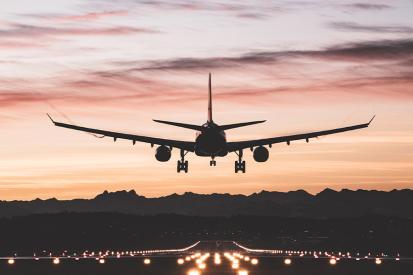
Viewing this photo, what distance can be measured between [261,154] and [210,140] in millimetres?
8708

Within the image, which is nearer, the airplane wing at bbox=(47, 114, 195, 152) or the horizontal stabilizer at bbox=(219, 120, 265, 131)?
the horizontal stabilizer at bbox=(219, 120, 265, 131)

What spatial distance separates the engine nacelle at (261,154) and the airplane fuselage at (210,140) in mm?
5625

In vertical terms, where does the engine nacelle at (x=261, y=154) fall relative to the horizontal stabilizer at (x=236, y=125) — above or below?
below

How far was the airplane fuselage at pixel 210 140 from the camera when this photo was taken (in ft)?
333

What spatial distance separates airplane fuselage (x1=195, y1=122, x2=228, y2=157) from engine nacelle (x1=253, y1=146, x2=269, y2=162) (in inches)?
221

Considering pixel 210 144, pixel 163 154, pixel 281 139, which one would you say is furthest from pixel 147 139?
pixel 281 139

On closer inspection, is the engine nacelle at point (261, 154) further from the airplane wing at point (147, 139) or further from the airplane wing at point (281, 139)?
the airplane wing at point (147, 139)

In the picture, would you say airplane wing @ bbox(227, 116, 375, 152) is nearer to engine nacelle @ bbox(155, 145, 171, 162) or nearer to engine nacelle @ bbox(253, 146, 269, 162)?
engine nacelle @ bbox(253, 146, 269, 162)

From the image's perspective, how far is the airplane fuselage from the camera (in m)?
101

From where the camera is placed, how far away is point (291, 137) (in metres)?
109

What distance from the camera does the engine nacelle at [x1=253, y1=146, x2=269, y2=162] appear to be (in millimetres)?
107250

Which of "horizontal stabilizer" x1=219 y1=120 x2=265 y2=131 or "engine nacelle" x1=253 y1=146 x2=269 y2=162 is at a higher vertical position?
"horizontal stabilizer" x1=219 y1=120 x2=265 y2=131

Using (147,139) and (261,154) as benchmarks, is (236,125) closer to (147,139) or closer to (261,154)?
(261,154)

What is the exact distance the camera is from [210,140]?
101 m
